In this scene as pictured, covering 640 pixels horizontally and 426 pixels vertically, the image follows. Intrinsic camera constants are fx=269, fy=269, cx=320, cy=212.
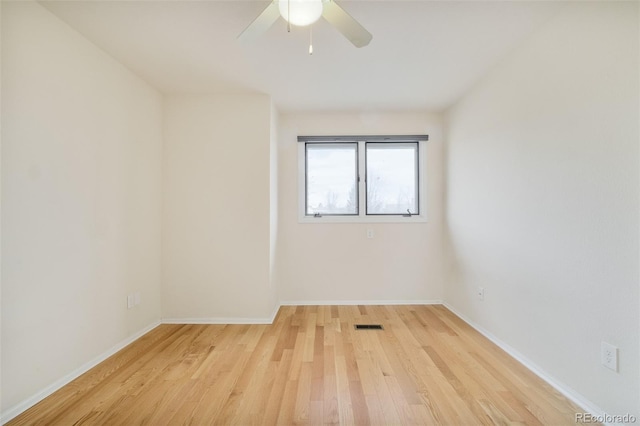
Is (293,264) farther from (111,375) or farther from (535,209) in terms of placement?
(535,209)

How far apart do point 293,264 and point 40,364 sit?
2.23m

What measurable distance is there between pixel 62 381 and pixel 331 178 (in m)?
2.98

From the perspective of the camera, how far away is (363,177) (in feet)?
11.4

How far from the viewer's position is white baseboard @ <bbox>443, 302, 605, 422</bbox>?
151 centimetres

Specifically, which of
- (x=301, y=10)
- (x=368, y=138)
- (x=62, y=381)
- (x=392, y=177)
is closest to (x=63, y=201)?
(x=62, y=381)

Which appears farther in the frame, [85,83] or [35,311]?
[85,83]

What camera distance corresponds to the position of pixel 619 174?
54.3 inches

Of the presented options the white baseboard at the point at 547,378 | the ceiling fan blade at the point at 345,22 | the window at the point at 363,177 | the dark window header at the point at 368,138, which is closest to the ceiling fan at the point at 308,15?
the ceiling fan blade at the point at 345,22

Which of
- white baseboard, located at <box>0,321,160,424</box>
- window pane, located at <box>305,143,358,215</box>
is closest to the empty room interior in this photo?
white baseboard, located at <box>0,321,160,424</box>

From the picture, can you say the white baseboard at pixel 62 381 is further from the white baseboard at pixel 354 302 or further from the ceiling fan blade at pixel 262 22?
the ceiling fan blade at pixel 262 22

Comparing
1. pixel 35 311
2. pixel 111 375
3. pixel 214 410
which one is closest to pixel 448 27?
pixel 214 410

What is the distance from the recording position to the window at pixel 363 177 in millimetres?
3480

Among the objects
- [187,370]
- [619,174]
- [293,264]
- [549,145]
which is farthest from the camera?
[293,264]

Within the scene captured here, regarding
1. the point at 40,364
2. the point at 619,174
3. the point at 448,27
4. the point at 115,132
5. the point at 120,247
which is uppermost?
the point at 448,27
